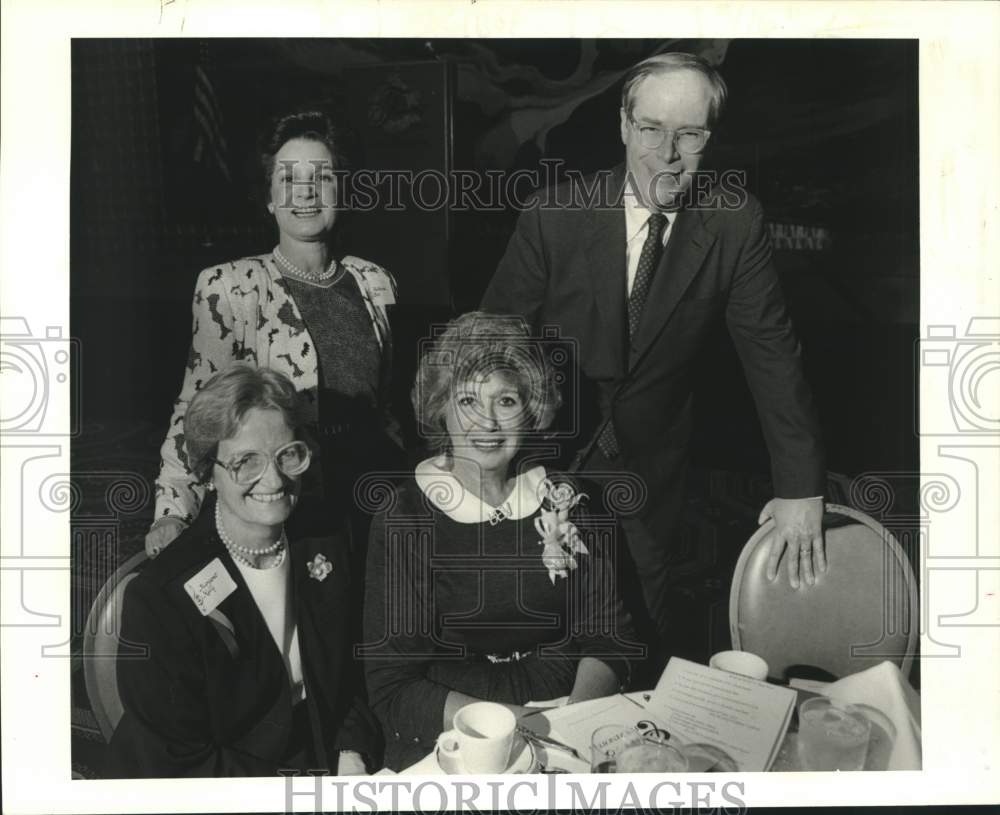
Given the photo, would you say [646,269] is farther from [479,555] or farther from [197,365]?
[197,365]

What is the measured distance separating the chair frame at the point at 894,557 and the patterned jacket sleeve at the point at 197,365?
1.27 meters

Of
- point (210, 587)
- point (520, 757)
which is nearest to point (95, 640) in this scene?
point (210, 587)

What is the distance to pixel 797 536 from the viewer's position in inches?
99.4

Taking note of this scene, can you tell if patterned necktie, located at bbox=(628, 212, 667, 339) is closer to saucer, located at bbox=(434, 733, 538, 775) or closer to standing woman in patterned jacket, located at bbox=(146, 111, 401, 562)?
standing woman in patterned jacket, located at bbox=(146, 111, 401, 562)

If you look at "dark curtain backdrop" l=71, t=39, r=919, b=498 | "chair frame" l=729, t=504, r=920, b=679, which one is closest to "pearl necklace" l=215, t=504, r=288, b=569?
"dark curtain backdrop" l=71, t=39, r=919, b=498

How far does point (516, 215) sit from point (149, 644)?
1.28m

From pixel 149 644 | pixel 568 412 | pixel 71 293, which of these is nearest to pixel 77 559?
pixel 149 644

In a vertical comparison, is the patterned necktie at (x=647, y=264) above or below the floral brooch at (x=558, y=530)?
above

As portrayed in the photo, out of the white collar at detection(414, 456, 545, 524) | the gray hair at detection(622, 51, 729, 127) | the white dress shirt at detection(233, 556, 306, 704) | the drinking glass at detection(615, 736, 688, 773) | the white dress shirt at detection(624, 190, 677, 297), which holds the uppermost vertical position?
the gray hair at detection(622, 51, 729, 127)

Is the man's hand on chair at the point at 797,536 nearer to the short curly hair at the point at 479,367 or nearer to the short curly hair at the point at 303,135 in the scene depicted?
the short curly hair at the point at 479,367

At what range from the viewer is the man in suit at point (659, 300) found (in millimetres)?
2467

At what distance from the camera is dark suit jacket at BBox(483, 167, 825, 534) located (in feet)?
8.13

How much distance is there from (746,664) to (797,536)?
0.33 meters

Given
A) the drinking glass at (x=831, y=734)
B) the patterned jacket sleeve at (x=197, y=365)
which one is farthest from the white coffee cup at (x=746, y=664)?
the patterned jacket sleeve at (x=197, y=365)
